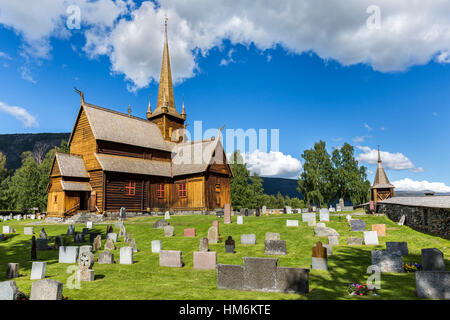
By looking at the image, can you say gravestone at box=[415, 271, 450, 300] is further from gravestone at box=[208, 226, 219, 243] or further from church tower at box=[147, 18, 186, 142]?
church tower at box=[147, 18, 186, 142]

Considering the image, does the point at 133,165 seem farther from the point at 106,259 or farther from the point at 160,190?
the point at 106,259

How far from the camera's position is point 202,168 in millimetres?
35062

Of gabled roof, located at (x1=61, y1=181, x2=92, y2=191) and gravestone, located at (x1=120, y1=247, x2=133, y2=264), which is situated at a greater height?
gabled roof, located at (x1=61, y1=181, x2=92, y2=191)

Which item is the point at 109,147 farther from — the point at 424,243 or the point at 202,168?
the point at 424,243

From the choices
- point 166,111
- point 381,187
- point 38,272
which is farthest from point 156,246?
point 381,187

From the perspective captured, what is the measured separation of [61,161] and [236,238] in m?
22.4

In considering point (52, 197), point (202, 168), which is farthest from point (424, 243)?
point (52, 197)

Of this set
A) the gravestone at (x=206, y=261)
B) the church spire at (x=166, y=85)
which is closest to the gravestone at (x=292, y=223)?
the gravestone at (x=206, y=261)

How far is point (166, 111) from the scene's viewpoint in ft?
141

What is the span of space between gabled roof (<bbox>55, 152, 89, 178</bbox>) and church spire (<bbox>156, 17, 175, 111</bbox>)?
52.7 ft

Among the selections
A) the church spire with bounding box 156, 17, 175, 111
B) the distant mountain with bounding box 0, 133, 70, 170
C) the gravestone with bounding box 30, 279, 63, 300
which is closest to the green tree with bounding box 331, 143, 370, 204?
the church spire with bounding box 156, 17, 175, 111

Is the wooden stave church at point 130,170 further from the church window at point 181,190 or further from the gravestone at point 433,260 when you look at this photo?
the gravestone at point 433,260

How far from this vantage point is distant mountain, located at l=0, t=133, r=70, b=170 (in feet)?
475

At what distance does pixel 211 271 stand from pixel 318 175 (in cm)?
4267
